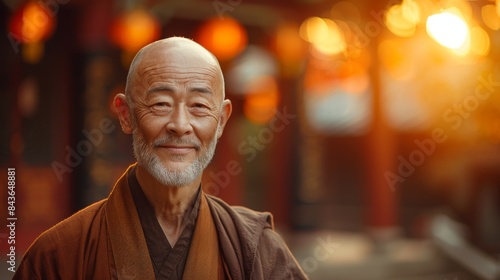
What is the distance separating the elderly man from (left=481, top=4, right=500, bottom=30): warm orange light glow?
655cm

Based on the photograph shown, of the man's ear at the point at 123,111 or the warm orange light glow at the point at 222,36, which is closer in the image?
the man's ear at the point at 123,111

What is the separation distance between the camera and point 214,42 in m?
7.89

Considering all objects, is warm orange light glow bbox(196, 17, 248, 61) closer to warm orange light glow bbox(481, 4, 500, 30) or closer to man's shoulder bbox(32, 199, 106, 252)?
warm orange light glow bbox(481, 4, 500, 30)

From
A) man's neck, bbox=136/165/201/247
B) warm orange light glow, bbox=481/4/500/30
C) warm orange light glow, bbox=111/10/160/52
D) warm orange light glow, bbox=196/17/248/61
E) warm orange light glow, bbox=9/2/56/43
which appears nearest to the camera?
man's neck, bbox=136/165/201/247

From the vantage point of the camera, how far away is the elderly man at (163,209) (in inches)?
69.0

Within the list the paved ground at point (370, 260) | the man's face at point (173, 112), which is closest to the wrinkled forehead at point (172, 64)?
the man's face at point (173, 112)

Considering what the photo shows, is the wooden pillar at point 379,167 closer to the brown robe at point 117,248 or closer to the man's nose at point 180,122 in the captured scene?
the brown robe at point 117,248

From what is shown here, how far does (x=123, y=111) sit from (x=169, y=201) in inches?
10.9

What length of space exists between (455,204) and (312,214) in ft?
6.44

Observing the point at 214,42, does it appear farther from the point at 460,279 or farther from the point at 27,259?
the point at 27,259

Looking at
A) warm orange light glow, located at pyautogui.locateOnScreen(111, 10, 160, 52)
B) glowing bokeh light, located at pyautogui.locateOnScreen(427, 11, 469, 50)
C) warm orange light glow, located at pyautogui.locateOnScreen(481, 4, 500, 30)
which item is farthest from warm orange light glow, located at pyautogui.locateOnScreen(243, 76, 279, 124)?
warm orange light glow, located at pyautogui.locateOnScreen(481, 4, 500, 30)

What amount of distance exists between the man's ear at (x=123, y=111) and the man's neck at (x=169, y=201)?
118 mm

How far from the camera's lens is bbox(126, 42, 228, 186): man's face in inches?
68.9

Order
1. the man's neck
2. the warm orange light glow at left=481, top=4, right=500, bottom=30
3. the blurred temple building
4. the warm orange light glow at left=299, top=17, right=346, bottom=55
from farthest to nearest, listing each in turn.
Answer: the warm orange light glow at left=299, top=17, right=346, bottom=55 → the warm orange light glow at left=481, top=4, right=500, bottom=30 → the blurred temple building → the man's neck
